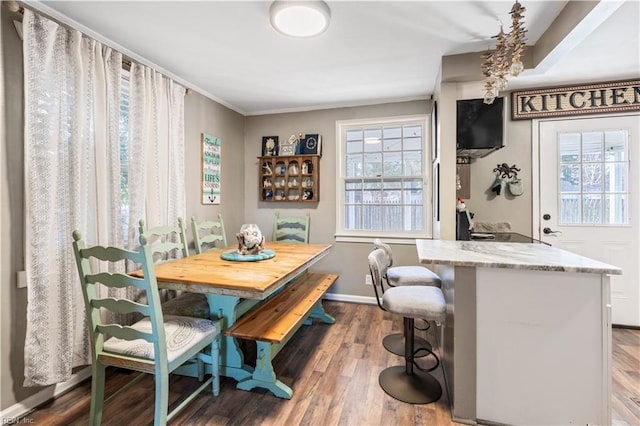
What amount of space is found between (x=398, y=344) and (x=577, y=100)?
2.93m

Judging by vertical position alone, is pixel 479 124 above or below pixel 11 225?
above

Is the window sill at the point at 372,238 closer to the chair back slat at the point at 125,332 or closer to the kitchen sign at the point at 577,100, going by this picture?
the kitchen sign at the point at 577,100

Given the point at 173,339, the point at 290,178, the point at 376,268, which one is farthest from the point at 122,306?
the point at 290,178

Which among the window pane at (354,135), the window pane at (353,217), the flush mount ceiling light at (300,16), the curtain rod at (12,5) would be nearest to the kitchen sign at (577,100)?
the window pane at (354,135)

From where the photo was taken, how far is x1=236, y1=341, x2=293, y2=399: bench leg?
6.06 ft

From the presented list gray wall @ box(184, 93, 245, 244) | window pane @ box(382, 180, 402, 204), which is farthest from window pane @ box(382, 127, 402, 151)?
gray wall @ box(184, 93, 245, 244)

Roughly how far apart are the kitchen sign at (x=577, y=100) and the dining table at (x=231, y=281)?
8.77 ft

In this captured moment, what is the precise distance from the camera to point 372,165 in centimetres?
364

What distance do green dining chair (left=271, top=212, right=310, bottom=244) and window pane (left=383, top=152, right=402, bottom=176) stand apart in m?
1.15

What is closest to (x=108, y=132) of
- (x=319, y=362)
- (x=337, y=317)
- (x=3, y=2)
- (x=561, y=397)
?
(x=3, y=2)

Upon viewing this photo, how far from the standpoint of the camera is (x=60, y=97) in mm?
1823

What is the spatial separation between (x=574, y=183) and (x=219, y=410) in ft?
12.1

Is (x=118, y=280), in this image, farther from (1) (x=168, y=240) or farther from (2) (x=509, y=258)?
(2) (x=509, y=258)

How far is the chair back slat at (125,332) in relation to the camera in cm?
145
